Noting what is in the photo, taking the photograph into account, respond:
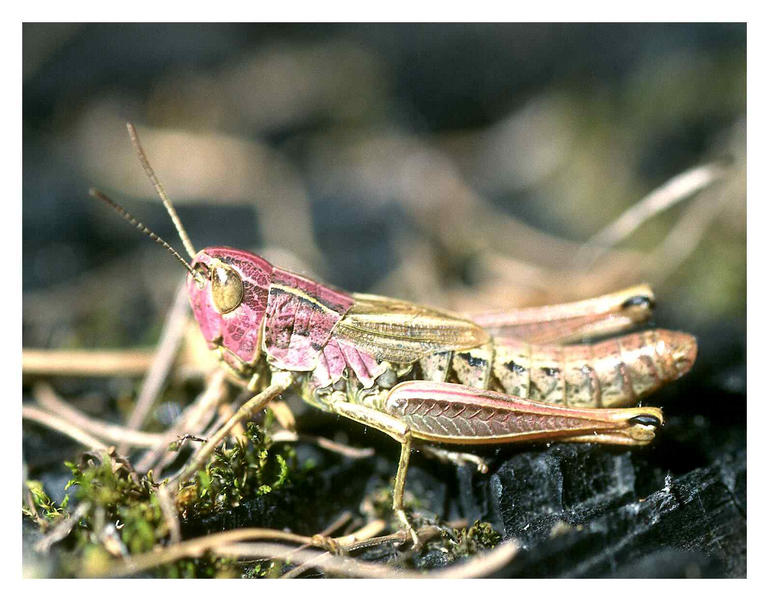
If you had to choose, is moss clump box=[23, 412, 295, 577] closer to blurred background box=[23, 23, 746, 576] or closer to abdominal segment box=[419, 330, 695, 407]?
abdominal segment box=[419, 330, 695, 407]

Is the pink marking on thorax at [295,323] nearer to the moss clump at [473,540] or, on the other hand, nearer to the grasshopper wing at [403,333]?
the grasshopper wing at [403,333]

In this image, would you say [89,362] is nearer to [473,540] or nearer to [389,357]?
[389,357]

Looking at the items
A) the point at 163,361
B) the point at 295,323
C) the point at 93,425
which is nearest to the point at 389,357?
the point at 295,323

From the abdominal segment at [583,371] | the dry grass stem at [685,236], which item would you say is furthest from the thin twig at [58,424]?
the dry grass stem at [685,236]

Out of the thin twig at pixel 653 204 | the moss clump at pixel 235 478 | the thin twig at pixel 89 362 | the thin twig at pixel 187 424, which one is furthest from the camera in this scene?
the thin twig at pixel 653 204
